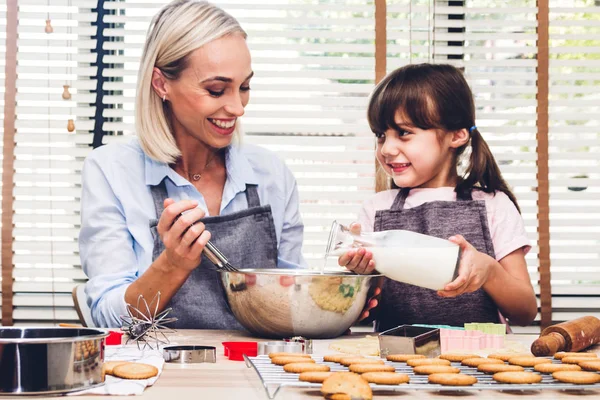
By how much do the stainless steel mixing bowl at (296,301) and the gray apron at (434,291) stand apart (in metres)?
0.67

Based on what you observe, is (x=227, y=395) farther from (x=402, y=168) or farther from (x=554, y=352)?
(x=402, y=168)

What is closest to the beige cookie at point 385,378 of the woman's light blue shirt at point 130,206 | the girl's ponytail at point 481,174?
the woman's light blue shirt at point 130,206

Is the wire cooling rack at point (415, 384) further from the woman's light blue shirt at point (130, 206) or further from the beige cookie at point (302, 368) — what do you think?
the woman's light blue shirt at point (130, 206)

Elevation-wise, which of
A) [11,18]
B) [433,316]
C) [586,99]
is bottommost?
[433,316]

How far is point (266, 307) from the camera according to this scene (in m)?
1.44

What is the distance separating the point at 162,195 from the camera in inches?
80.0

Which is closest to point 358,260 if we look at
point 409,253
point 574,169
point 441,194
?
point 409,253

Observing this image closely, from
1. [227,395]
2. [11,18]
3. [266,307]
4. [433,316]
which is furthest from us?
[11,18]

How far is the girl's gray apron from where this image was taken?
1.87 m

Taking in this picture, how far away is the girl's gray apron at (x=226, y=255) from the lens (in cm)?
187

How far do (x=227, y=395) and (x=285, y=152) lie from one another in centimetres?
224

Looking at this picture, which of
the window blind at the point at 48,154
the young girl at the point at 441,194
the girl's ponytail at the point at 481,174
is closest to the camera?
the young girl at the point at 441,194

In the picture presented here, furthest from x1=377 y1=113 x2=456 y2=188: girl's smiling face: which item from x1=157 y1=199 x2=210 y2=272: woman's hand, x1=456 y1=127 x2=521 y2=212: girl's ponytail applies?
x1=157 y1=199 x2=210 y2=272: woman's hand

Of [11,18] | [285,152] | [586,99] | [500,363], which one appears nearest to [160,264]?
[500,363]
